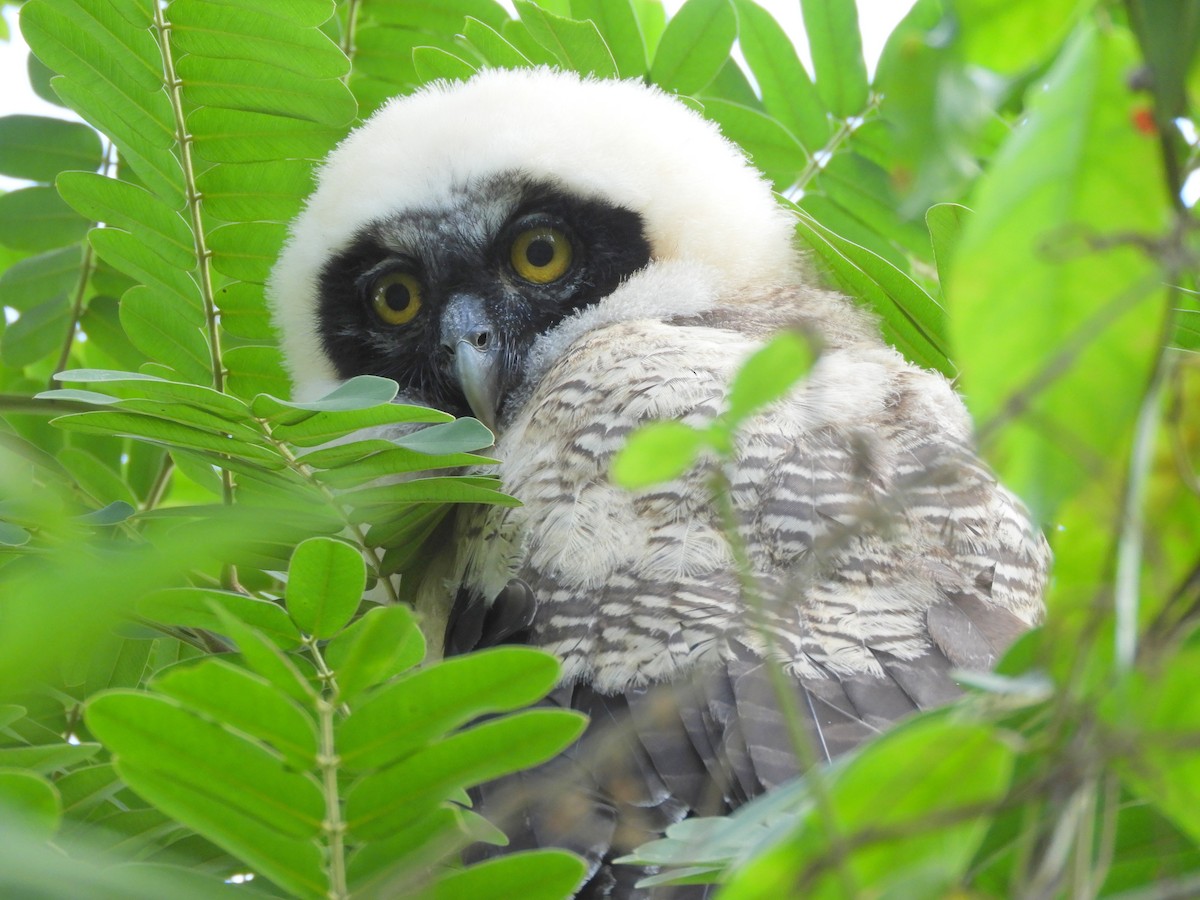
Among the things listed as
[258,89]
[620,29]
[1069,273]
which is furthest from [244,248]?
[1069,273]

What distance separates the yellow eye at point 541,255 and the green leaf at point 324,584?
1.69m

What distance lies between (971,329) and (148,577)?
1.53 ft

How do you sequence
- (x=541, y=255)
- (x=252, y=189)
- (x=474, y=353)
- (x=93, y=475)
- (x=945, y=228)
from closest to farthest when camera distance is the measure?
(x=945, y=228) → (x=252, y=189) → (x=93, y=475) → (x=474, y=353) → (x=541, y=255)

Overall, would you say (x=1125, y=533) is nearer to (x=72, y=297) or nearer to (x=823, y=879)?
(x=823, y=879)

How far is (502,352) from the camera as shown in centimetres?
289

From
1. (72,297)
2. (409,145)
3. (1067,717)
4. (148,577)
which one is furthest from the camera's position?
(409,145)

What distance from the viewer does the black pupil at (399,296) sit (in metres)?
3.25

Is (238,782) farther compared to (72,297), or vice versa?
(72,297)

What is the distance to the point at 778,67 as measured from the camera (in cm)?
284

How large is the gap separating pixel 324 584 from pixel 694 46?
1870 mm

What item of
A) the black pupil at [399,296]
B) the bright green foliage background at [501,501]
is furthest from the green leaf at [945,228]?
the black pupil at [399,296]

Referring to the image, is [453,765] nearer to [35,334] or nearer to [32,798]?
[32,798]

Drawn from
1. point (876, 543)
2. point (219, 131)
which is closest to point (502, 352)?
point (219, 131)

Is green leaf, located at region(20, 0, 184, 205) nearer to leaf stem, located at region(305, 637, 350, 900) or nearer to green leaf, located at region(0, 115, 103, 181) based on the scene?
green leaf, located at region(0, 115, 103, 181)
